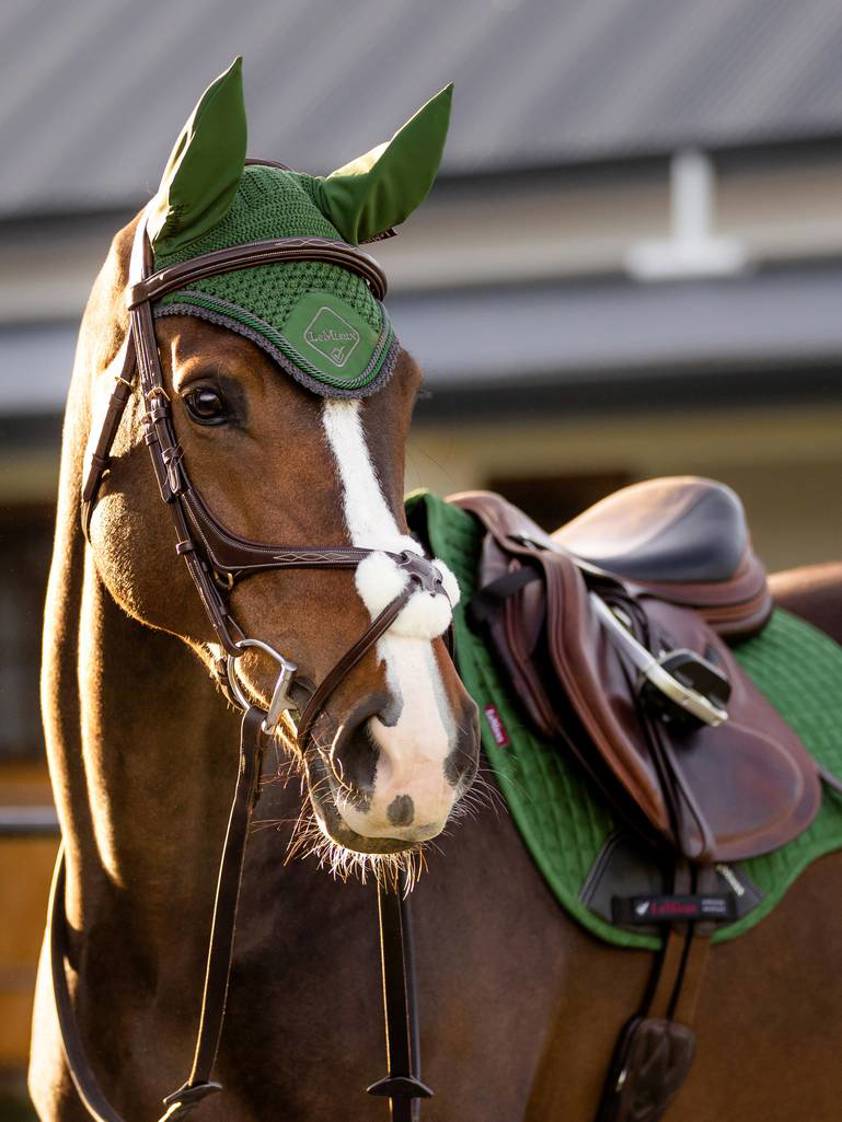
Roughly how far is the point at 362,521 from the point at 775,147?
583 centimetres

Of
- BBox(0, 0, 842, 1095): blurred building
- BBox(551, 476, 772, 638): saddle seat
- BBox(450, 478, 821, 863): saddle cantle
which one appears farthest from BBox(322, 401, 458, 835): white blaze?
BBox(0, 0, 842, 1095): blurred building

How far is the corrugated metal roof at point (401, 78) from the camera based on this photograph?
7.29m

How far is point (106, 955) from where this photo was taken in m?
2.00

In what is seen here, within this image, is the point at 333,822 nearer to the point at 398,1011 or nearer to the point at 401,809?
the point at 401,809

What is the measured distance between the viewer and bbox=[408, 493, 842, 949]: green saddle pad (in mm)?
2047

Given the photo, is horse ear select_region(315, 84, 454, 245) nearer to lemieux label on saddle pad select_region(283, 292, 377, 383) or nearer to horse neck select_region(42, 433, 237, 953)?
lemieux label on saddle pad select_region(283, 292, 377, 383)

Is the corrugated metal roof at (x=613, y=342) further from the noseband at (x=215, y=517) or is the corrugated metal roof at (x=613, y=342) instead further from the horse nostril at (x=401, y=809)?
the horse nostril at (x=401, y=809)

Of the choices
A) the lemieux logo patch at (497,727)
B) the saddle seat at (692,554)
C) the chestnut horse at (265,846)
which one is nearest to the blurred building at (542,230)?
the saddle seat at (692,554)

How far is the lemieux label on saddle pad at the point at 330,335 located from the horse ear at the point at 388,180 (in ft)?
0.65

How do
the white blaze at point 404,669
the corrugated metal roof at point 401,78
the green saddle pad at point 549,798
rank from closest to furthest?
the white blaze at point 404,669 < the green saddle pad at point 549,798 < the corrugated metal roof at point 401,78

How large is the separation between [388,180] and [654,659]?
2.77ft

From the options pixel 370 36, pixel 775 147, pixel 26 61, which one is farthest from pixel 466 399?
pixel 26 61

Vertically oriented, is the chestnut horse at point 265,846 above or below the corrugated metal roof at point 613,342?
below

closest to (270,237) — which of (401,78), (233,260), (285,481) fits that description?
(233,260)
